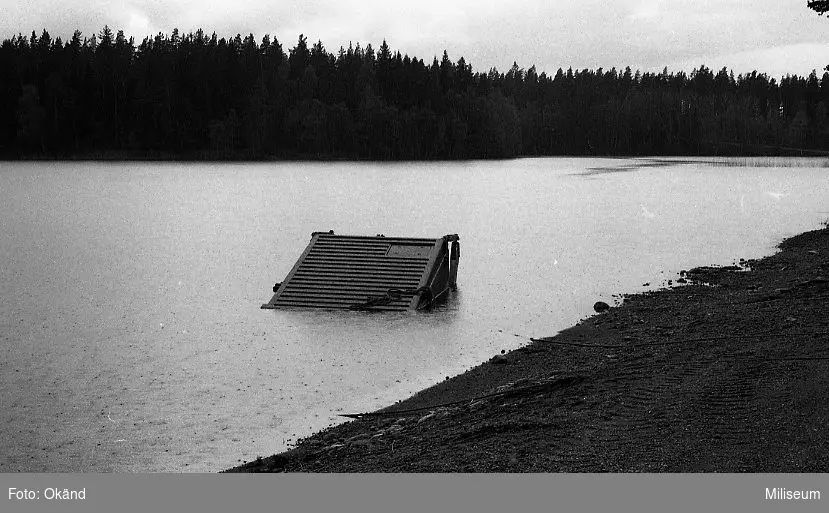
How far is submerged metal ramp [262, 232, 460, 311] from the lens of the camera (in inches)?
1220

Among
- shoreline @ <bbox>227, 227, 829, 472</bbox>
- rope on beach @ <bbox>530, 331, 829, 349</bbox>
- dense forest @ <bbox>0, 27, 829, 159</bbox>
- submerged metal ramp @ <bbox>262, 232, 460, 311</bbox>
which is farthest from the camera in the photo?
dense forest @ <bbox>0, 27, 829, 159</bbox>

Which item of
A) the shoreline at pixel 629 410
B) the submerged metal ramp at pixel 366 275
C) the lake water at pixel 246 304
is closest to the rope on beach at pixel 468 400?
the shoreline at pixel 629 410

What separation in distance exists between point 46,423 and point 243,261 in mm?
26579

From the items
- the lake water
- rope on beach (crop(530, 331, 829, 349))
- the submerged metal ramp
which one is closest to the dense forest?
the lake water

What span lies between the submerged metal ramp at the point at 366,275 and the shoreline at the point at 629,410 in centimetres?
767

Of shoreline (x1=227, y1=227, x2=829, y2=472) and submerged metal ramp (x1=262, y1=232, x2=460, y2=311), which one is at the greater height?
submerged metal ramp (x1=262, y1=232, x2=460, y2=311)

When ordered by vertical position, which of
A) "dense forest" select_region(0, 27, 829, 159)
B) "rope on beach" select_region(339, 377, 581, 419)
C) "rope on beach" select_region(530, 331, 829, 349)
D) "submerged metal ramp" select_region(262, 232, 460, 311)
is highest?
"dense forest" select_region(0, 27, 829, 159)

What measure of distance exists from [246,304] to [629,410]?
1946 cm

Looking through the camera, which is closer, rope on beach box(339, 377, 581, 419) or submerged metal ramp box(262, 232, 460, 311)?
rope on beach box(339, 377, 581, 419)

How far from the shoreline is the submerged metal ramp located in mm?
7673

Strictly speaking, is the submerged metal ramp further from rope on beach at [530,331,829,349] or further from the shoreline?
the shoreline

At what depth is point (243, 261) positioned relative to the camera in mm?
44781

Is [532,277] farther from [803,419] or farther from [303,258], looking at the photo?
[803,419]
